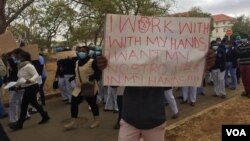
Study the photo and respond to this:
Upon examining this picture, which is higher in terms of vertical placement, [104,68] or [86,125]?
[104,68]

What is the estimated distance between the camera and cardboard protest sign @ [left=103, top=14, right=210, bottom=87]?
14.0ft

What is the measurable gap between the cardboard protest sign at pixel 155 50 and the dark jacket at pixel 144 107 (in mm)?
92

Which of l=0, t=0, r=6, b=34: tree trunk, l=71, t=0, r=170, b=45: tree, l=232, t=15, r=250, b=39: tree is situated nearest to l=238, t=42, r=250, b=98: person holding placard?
l=0, t=0, r=6, b=34: tree trunk

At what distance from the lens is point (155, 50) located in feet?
14.1

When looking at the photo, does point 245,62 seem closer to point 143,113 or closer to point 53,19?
point 143,113

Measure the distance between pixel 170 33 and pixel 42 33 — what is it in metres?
31.3

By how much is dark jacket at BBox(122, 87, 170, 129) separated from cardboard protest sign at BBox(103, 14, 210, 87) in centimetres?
9

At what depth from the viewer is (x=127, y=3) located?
24750 millimetres

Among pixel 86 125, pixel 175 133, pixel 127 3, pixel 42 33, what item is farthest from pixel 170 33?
pixel 42 33

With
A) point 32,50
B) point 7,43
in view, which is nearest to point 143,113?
point 7,43

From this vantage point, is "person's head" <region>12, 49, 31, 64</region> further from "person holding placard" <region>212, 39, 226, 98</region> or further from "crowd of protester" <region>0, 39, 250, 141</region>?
"person holding placard" <region>212, 39, 226, 98</region>

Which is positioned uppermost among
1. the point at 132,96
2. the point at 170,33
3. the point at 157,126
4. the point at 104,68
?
the point at 170,33

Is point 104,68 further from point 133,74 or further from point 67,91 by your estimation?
point 67,91

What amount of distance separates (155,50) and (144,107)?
0.56m
